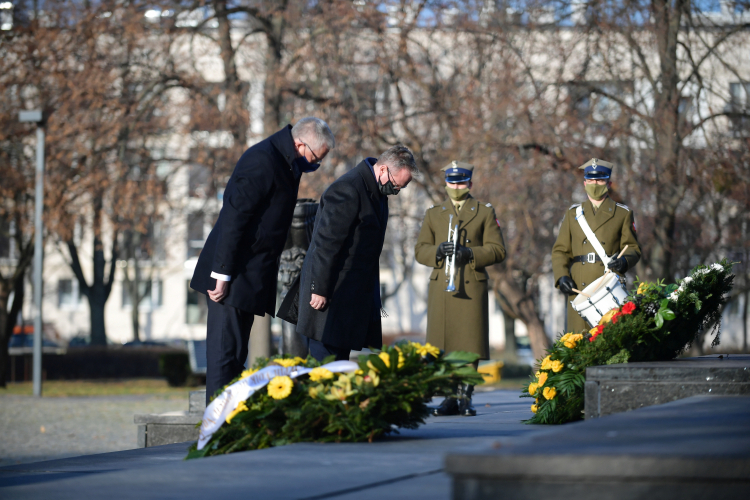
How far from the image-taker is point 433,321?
761 cm

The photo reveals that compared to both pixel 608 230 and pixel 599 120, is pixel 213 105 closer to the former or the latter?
pixel 599 120

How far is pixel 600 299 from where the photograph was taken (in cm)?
656

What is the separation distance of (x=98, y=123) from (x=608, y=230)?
10166 mm

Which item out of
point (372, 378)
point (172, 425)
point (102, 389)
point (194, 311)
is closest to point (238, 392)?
point (372, 378)

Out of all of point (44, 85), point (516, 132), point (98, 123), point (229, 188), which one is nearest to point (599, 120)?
point (516, 132)

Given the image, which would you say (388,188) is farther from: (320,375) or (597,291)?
(320,375)

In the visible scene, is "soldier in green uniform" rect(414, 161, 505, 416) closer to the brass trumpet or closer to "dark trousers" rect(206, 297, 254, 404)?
the brass trumpet

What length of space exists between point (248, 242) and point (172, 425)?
195cm

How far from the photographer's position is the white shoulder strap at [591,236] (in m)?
7.60

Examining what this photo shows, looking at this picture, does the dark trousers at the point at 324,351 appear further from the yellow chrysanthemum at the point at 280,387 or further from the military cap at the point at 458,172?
the military cap at the point at 458,172

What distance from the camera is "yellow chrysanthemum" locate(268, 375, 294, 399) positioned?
3.99 metres

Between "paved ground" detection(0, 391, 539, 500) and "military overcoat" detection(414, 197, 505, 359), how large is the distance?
324cm

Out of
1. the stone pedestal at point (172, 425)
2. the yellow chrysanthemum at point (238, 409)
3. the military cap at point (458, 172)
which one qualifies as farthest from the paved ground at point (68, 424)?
the yellow chrysanthemum at point (238, 409)

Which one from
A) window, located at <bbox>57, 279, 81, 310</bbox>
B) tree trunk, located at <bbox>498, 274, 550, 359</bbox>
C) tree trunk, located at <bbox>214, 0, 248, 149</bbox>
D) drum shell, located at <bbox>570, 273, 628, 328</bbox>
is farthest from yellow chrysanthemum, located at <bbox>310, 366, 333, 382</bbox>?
window, located at <bbox>57, 279, 81, 310</bbox>
